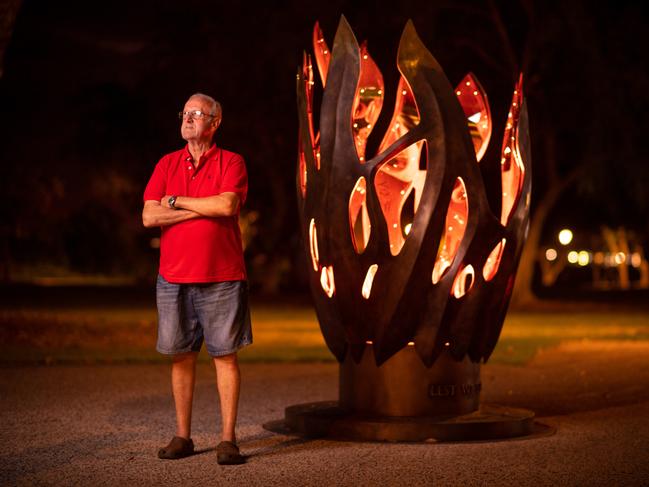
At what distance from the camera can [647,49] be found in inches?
1037

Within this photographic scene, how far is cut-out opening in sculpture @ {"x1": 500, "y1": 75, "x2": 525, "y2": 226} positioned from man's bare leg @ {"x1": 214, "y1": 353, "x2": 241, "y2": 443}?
7.93 ft

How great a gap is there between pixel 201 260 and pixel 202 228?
7.7 inches

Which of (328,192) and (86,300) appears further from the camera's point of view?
(86,300)

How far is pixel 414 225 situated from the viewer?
7934mm

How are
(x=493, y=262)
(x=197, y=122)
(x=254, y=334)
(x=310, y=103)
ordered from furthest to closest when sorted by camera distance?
(x=254, y=334), (x=310, y=103), (x=493, y=262), (x=197, y=122)

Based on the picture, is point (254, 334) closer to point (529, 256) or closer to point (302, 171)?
point (302, 171)

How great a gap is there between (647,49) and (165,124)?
1477 cm

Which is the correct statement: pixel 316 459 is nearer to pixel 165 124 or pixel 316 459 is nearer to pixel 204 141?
pixel 204 141

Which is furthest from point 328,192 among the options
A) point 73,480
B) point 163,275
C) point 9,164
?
point 9,164

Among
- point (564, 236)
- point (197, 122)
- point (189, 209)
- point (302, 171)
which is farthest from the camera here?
point (564, 236)

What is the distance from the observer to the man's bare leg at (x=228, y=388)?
7082 mm

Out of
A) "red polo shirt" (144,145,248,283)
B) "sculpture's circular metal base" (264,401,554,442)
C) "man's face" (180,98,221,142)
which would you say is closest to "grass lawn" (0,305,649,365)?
"sculpture's circular metal base" (264,401,554,442)

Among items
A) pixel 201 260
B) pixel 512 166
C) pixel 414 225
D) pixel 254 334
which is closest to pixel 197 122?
pixel 201 260

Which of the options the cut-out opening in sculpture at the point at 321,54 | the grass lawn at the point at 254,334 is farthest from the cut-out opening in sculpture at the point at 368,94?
the grass lawn at the point at 254,334
